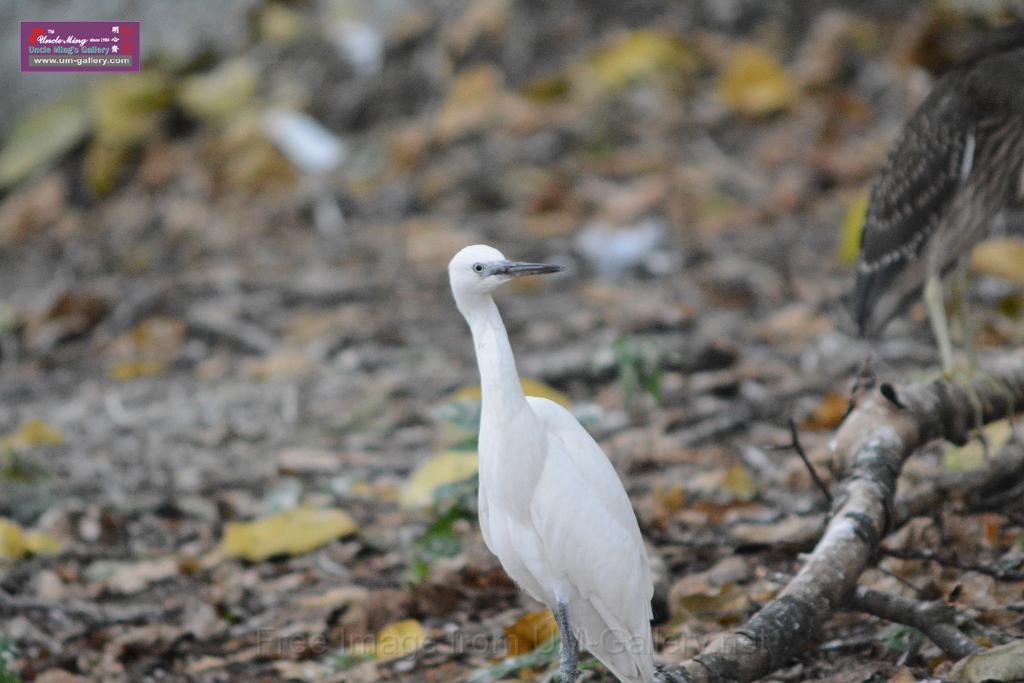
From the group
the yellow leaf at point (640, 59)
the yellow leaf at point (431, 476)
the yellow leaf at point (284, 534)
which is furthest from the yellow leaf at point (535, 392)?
the yellow leaf at point (640, 59)

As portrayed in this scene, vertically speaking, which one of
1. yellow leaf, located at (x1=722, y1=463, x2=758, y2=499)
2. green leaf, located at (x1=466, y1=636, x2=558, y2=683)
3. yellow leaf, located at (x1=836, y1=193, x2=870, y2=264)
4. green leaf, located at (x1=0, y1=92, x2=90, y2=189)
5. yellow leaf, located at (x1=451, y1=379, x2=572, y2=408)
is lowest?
green leaf, located at (x1=466, y1=636, x2=558, y2=683)

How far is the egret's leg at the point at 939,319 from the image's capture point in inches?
164

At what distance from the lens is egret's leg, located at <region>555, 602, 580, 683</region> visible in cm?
285

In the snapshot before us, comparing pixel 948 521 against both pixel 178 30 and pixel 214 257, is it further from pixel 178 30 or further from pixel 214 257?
pixel 178 30

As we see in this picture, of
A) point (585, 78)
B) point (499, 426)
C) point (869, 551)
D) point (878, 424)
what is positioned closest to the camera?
point (499, 426)

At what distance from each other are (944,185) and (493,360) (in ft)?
7.70

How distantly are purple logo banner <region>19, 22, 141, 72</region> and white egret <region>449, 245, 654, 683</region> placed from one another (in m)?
4.25

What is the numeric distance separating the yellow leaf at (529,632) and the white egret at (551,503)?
1.86 feet

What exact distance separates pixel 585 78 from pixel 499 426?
689 cm

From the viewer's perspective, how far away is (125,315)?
7398 mm

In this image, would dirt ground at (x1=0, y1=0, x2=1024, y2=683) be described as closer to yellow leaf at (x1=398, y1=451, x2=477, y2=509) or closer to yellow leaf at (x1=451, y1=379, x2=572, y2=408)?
yellow leaf at (x1=398, y1=451, x2=477, y2=509)

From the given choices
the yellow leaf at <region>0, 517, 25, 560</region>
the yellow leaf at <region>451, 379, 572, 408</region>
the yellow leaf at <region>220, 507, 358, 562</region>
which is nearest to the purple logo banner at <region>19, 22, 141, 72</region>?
the yellow leaf at <region>451, 379, 572, 408</region>

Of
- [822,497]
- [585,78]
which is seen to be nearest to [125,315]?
[585,78]

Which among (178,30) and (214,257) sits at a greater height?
(178,30)
